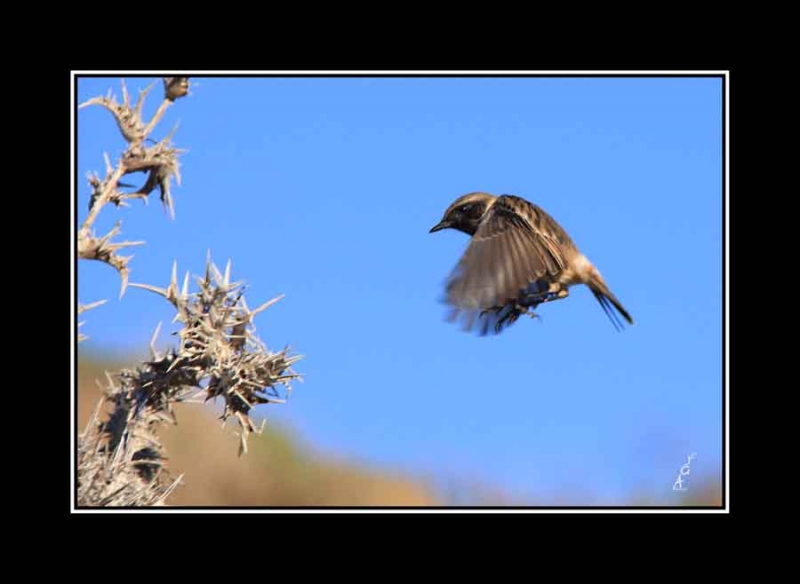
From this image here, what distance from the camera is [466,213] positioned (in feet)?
24.8

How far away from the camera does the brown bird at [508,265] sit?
226 inches

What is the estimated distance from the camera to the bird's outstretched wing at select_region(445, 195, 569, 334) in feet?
18.5

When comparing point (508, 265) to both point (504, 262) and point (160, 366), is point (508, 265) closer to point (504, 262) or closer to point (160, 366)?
point (504, 262)

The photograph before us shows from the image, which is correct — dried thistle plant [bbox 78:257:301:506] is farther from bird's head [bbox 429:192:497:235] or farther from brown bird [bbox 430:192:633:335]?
bird's head [bbox 429:192:497:235]

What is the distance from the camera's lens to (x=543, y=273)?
6.58 metres

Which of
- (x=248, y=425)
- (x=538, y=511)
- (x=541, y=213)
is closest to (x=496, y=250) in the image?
(x=541, y=213)

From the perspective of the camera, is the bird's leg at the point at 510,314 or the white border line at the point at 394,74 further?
the bird's leg at the point at 510,314

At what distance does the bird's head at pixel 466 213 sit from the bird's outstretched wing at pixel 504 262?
372mm

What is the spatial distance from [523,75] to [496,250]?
1242 mm

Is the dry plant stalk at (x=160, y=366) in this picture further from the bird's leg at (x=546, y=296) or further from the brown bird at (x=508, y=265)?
the bird's leg at (x=546, y=296)

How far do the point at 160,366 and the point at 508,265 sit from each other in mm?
2618

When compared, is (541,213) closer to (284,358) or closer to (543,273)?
(543,273)

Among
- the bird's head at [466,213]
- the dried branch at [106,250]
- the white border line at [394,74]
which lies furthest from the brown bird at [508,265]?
the dried branch at [106,250]

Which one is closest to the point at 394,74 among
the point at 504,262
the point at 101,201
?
the point at 504,262
